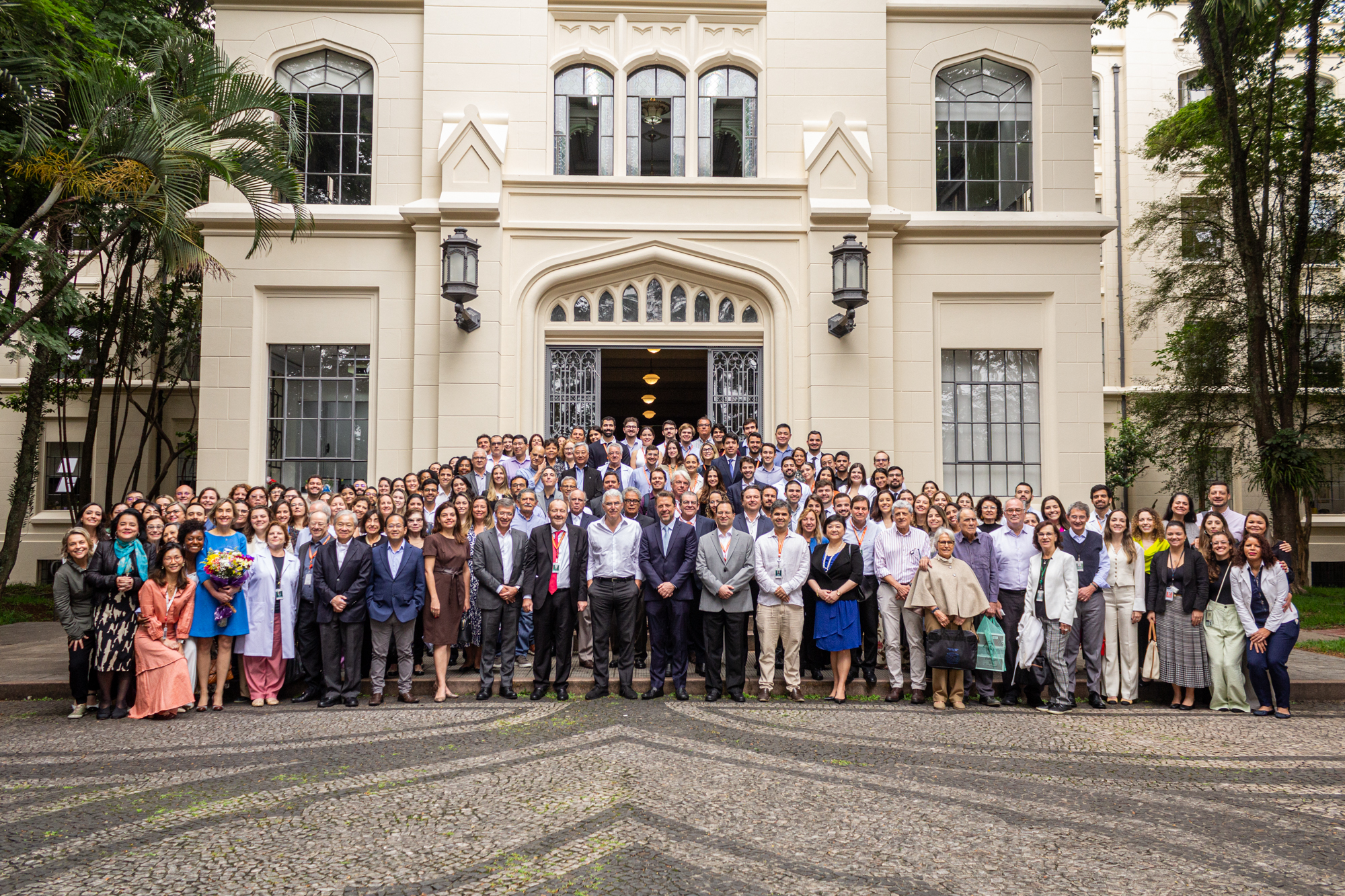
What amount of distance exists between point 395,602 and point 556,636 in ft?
5.11

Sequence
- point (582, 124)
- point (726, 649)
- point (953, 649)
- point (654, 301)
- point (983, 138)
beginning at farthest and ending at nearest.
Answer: point (983, 138), point (582, 124), point (654, 301), point (726, 649), point (953, 649)

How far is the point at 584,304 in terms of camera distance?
47.0ft

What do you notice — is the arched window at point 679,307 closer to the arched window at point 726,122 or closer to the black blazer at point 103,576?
the arched window at point 726,122

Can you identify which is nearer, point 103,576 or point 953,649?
point 103,576

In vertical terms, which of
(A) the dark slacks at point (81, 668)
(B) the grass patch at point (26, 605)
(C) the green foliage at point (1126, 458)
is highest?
(C) the green foliage at point (1126, 458)

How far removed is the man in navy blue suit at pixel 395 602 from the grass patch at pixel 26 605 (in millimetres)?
7942

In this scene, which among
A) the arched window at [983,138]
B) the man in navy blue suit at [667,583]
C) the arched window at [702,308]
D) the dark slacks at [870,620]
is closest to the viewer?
the man in navy blue suit at [667,583]

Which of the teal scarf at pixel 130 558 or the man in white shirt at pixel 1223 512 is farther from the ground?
the man in white shirt at pixel 1223 512

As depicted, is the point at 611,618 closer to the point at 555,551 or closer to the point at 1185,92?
the point at 555,551

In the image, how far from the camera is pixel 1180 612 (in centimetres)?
871

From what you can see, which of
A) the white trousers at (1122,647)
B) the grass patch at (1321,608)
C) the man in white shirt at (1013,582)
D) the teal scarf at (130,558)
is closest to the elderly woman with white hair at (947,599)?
the man in white shirt at (1013,582)

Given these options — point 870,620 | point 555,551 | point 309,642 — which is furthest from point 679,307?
point 309,642

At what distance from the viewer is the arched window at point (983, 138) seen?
49.0 feet

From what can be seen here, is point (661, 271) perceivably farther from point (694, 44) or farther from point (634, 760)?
point (634, 760)
